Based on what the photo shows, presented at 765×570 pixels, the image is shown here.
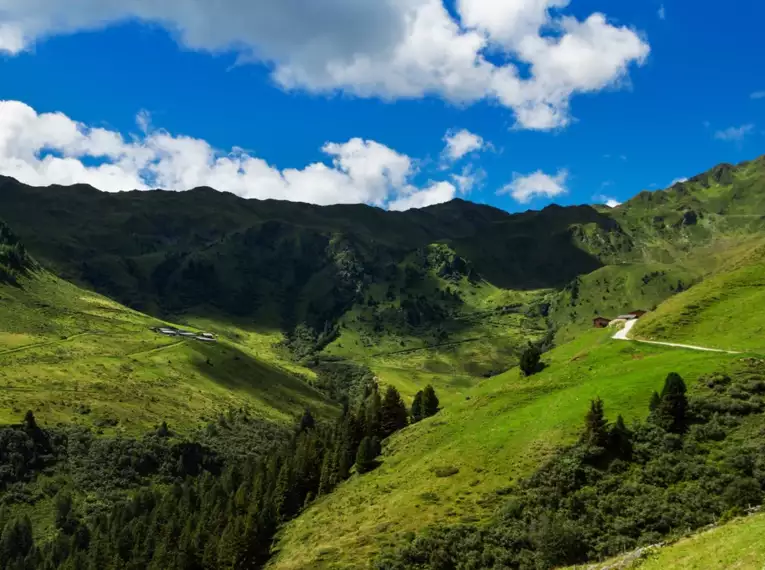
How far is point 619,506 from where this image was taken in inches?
2254

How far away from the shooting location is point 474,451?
78.5 m

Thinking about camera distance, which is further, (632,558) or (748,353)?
(748,353)

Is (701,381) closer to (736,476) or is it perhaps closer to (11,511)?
(736,476)

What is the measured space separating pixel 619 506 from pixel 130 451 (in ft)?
550

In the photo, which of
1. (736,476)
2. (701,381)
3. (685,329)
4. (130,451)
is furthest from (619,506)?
(130,451)

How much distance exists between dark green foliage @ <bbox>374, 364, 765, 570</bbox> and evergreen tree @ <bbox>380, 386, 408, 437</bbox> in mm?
59754

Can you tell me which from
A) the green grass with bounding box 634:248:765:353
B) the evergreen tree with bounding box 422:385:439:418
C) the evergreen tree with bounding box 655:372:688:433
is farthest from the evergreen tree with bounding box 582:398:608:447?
the evergreen tree with bounding box 422:385:439:418

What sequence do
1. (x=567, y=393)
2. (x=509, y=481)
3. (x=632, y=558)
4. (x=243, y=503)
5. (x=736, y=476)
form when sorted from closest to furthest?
(x=632, y=558)
(x=736, y=476)
(x=509, y=481)
(x=567, y=393)
(x=243, y=503)

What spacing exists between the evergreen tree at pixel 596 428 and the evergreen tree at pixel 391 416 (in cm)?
6006

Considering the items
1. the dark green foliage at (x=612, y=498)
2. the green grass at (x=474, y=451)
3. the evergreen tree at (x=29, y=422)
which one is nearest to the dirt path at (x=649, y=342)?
the green grass at (x=474, y=451)

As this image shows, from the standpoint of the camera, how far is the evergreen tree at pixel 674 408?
6506 centimetres

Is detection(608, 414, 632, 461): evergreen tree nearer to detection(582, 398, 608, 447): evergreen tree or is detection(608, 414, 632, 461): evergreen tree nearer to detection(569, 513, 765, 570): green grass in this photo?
detection(582, 398, 608, 447): evergreen tree

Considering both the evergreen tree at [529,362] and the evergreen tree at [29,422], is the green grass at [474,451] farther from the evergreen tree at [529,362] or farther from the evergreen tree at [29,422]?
the evergreen tree at [29,422]

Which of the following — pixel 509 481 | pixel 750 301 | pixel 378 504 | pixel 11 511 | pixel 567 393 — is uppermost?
pixel 750 301
